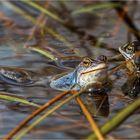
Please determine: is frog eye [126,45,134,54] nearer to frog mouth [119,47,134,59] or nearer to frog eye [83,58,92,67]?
frog mouth [119,47,134,59]

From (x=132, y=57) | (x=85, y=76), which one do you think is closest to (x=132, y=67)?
(x=132, y=57)

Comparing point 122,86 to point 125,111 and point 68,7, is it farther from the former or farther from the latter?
point 68,7

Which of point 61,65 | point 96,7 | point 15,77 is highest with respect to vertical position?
point 96,7

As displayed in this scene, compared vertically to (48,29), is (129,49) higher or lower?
lower

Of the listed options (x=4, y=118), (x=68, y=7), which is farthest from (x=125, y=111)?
(x=68, y=7)

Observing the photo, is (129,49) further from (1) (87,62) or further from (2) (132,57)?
(1) (87,62)

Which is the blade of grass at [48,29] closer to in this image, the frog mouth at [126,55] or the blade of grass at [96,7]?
the blade of grass at [96,7]

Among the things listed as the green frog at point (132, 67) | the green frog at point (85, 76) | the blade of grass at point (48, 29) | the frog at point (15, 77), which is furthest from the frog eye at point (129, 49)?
the frog at point (15, 77)
